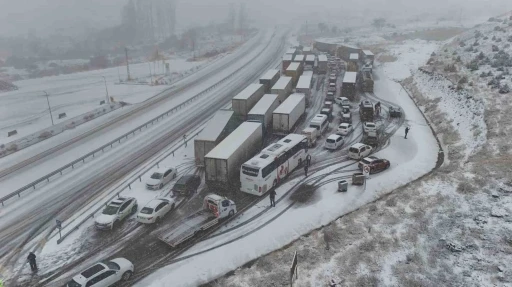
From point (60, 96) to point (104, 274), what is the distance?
239 feet

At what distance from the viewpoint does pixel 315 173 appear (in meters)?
34.0

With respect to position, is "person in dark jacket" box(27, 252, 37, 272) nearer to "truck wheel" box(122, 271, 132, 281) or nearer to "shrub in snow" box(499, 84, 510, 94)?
"truck wheel" box(122, 271, 132, 281)

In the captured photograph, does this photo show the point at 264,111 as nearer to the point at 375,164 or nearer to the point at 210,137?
the point at 210,137

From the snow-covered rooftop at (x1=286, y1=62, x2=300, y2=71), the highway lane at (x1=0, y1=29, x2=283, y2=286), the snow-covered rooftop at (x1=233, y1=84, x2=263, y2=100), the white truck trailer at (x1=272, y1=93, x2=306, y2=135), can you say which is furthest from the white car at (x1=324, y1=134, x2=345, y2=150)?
the snow-covered rooftop at (x1=286, y1=62, x2=300, y2=71)

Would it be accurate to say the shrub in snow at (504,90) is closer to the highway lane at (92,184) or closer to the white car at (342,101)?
the white car at (342,101)

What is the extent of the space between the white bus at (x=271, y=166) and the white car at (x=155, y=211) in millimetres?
6302

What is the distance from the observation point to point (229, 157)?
29.8 m

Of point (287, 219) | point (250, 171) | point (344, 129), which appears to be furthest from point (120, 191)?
point (344, 129)

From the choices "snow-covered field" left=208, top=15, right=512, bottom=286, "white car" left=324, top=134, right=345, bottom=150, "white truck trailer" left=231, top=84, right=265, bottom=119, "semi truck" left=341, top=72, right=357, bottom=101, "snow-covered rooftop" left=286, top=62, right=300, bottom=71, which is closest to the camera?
"snow-covered field" left=208, top=15, right=512, bottom=286

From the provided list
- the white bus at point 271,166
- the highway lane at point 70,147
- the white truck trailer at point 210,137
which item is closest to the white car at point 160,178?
the white truck trailer at point 210,137

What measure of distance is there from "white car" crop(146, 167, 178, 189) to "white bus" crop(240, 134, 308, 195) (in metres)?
7.48

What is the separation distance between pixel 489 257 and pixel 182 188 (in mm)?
22011

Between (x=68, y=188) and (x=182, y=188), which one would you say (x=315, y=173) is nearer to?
(x=182, y=188)

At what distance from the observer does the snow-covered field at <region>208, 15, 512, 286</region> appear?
64.6ft
